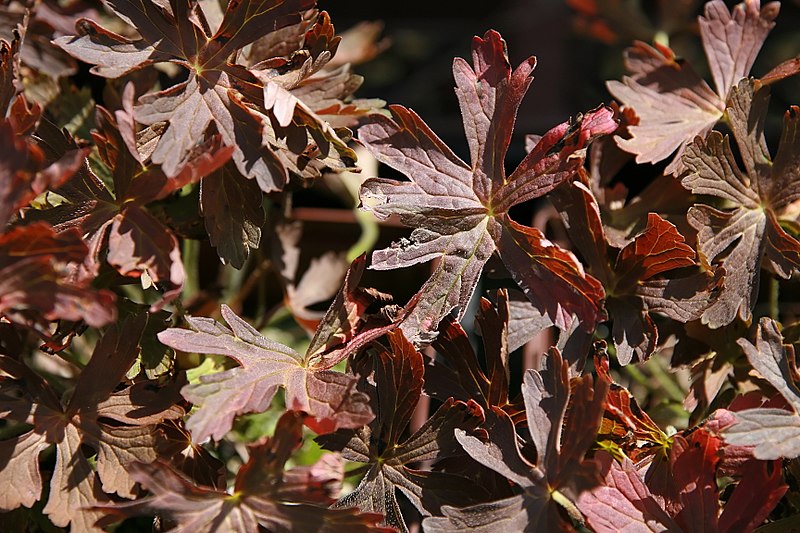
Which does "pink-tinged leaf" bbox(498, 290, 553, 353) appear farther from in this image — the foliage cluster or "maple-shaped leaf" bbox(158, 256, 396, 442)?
"maple-shaped leaf" bbox(158, 256, 396, 442)

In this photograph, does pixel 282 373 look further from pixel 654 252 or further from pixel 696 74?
pixel 696 74

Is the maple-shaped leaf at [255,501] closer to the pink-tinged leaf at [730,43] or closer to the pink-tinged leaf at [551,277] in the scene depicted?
the pink-tinged leaf at [551,277]

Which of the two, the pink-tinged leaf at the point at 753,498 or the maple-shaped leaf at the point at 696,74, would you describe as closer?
the pink-tinged leaf at the point at 753,498

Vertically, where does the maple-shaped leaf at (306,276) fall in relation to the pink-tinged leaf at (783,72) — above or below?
below

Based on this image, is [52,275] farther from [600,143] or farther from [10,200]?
[600,143]

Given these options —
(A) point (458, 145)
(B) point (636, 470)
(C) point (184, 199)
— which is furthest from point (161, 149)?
(A) point (458, 145)

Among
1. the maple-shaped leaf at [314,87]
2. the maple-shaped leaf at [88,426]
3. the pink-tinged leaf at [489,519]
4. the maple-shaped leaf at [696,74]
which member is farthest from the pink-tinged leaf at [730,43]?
the maple-shaped leaf at [88,426]

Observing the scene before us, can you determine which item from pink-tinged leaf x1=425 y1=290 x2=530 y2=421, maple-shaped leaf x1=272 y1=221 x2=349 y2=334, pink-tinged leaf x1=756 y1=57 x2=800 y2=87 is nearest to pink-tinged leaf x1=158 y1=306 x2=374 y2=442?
pink-tinged leaf x1=425 y1=290 x2=530 y2=421
